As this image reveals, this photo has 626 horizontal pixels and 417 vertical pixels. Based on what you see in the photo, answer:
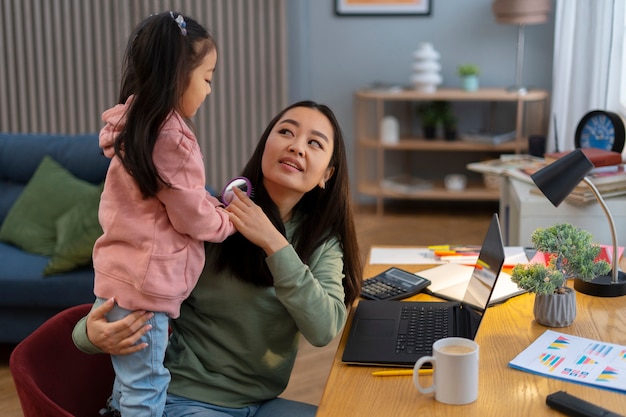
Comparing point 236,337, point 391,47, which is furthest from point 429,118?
point 236,337

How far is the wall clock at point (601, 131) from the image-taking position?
10.2 ft

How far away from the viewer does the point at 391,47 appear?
5785mm

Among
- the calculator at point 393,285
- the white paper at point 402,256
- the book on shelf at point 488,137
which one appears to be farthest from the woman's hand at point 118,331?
the book on shelf at point 488,137

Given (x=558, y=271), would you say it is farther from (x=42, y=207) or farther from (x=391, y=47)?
(x=391, y=47)

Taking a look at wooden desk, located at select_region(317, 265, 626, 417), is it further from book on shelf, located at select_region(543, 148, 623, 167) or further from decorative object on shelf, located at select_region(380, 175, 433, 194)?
decorative object on shelf, located at select_region(380, 175, 433, 194)

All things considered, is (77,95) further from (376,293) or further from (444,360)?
(444,360)

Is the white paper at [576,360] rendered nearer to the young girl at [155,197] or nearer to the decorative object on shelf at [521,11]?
the young girl at [155,197]

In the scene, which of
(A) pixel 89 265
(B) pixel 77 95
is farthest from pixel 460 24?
(A) pixel 89 265

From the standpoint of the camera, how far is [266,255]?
69.4 inches

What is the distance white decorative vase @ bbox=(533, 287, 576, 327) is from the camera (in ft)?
5.79

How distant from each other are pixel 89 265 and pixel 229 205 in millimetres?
1635

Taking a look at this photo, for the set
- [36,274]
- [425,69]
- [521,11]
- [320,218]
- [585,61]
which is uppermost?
[521,11]

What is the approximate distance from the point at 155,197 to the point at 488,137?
4141mm

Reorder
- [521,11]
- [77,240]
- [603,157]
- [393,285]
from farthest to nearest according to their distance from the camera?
[521,11] < [77,240] < [603,157] < [393,285]
